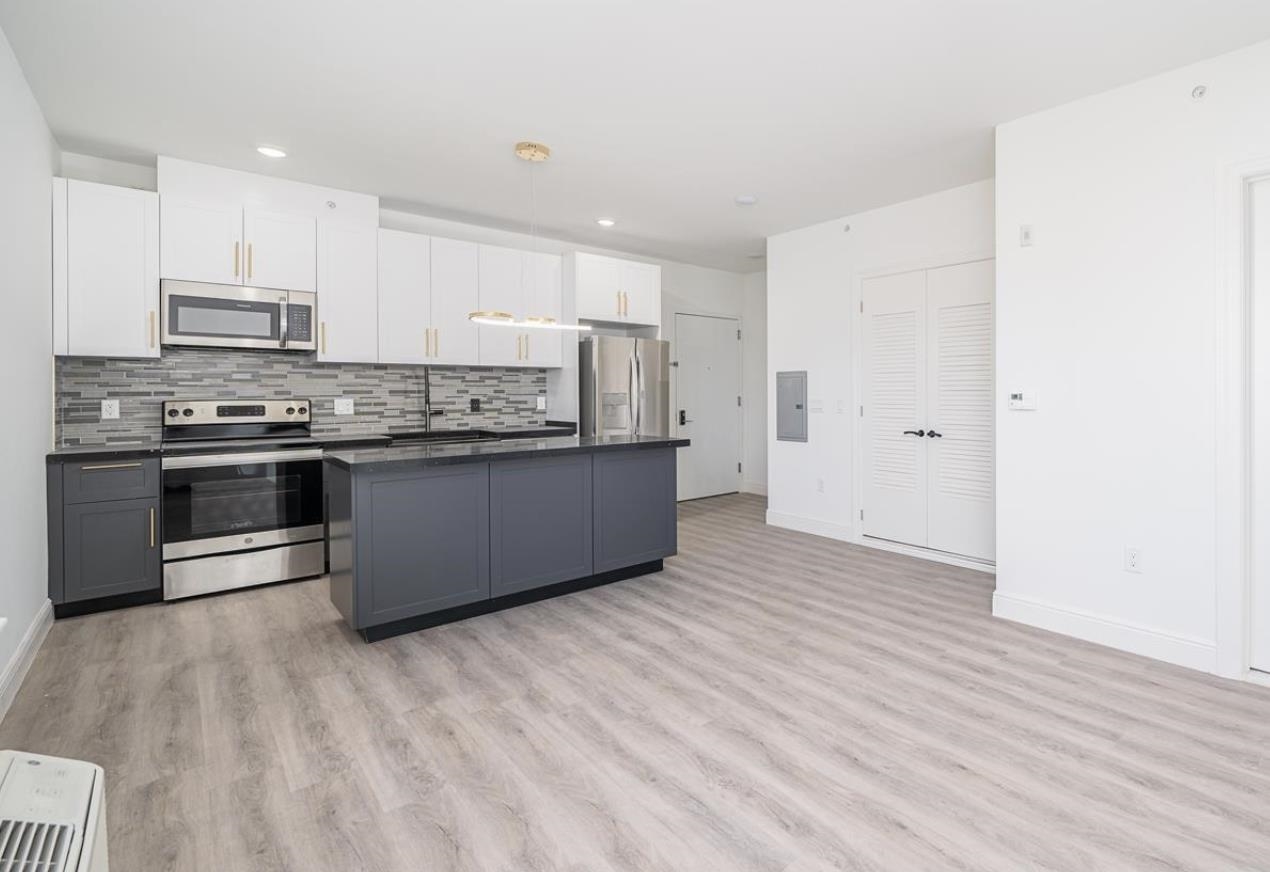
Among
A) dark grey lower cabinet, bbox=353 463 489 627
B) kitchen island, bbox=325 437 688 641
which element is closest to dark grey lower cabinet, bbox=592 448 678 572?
kitchen island, bbox=325 437 688 641

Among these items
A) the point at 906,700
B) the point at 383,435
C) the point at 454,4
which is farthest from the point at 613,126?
the point at 906,700

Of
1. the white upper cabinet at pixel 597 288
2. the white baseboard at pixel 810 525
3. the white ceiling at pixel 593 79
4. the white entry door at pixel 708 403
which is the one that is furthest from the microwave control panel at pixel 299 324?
the white baseboard at pixel 810 525

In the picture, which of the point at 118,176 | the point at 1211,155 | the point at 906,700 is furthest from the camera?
the point at 118,176

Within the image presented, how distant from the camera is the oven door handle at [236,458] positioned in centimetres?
366

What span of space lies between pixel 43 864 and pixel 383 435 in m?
3.76

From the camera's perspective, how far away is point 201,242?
3.94 meters

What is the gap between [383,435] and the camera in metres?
4.64

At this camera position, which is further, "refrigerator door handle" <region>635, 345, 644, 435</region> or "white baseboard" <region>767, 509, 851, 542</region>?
"refrigerator door handle" <region>635, 345, 644, 435</region>

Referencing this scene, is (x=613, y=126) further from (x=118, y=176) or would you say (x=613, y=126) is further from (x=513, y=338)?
(x=118, y=176)

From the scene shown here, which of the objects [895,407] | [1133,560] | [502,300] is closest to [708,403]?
[895,407]

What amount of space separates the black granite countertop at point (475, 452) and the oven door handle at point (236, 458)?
2.13 feet

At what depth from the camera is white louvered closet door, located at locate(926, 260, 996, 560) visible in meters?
4.36

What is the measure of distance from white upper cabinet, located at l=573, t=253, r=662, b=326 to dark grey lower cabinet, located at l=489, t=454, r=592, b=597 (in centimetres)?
227

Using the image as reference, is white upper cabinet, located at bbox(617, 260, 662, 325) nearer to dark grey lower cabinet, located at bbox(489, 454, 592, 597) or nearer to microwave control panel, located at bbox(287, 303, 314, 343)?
dark grey lower cabinet, located at bbox(489, 454, 592, 597)
